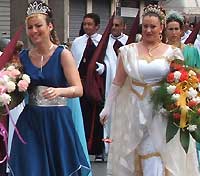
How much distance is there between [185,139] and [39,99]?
143cm

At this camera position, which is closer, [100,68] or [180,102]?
[180,102]

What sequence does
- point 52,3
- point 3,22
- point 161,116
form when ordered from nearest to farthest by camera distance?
point 161,116
point 3,22
point 52,3

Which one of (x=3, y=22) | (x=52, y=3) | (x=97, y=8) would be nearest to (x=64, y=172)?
(x=3, y=22)

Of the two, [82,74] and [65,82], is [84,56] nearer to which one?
[82,74]

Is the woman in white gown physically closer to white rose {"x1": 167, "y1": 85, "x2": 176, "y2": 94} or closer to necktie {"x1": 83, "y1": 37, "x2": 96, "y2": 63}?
white rose {"x1": 167, "y1": 85, "x2": 176, "y2": 94}

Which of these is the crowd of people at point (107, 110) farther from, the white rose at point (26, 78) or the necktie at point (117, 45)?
the necktie at point (117, 45)

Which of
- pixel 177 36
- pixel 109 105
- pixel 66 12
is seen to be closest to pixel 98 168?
pixel 177 36

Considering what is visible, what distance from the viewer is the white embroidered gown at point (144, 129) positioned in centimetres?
620

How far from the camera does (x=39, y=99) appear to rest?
18.3 ft

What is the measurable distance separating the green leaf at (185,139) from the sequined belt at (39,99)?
1201 millimetres

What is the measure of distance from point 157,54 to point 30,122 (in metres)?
1.43

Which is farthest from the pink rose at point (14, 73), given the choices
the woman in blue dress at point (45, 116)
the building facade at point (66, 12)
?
the building facade at point (66, 12)

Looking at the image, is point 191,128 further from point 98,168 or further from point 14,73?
point 98,168

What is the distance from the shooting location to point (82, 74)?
1005 cm
